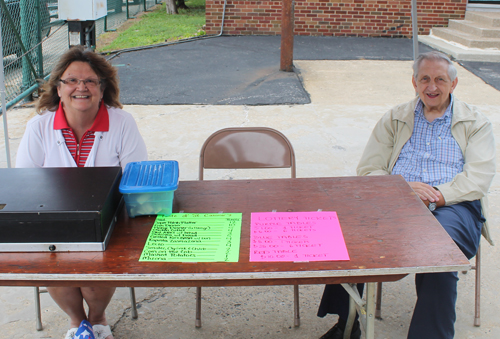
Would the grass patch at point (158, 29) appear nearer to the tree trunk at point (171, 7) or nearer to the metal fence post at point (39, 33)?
the tree trunk at point (171, 7)

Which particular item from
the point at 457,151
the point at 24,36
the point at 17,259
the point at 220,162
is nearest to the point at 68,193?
the point at 17,259

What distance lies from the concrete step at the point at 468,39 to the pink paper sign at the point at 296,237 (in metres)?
8.36

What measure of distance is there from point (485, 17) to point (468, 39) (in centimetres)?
87

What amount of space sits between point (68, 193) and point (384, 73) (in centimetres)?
690

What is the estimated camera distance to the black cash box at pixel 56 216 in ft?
4.90

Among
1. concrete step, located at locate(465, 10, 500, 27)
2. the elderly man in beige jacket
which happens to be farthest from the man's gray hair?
concrete step, located at locate(465, 10, 500, 27)

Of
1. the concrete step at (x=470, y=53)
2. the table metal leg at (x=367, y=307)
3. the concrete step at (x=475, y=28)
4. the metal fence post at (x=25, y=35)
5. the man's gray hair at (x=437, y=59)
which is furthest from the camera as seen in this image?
the concrete step at (x=475, y=28)

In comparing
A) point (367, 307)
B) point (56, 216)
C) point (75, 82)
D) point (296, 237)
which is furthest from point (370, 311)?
point (75, 82)

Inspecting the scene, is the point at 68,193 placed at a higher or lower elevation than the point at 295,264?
higher

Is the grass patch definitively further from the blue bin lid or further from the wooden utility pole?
the blue bin lid

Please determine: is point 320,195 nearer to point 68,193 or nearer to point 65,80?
point 68,193

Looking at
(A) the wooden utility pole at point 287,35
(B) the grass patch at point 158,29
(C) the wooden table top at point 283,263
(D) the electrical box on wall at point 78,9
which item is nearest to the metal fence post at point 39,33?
(D) the electrical box on wall at point 78,9

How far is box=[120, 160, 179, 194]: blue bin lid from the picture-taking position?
5.73 ft

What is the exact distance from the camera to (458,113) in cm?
256
